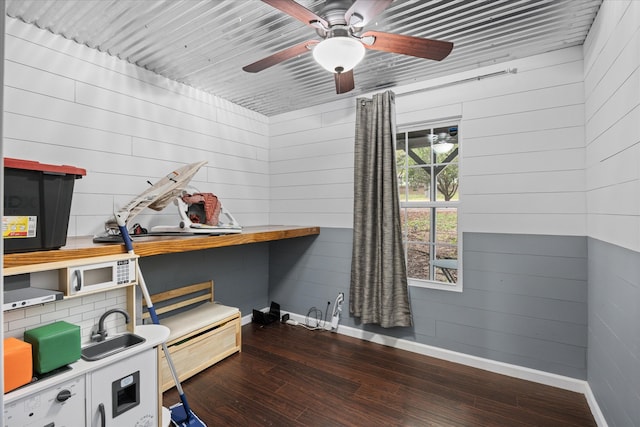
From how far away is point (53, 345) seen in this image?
1.43m

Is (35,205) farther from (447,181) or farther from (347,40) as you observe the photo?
(447,181)

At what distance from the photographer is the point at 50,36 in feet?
7.18

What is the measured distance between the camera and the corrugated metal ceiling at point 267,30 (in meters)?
1.95

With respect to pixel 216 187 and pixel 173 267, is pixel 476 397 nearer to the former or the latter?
pixel 173 267

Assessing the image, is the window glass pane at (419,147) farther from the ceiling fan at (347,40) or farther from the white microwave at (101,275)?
the white microwave at (101,275)

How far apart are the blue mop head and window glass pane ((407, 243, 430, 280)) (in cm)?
215

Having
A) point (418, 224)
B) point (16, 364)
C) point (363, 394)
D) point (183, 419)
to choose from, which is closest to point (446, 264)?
point (418, 224)

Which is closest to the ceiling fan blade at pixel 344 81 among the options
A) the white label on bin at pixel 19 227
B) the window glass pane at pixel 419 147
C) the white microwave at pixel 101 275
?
the window glass pane at pixel 419 147

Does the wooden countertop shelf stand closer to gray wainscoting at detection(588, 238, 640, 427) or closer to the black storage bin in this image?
the black storage bin

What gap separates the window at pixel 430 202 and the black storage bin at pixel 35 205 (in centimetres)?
261

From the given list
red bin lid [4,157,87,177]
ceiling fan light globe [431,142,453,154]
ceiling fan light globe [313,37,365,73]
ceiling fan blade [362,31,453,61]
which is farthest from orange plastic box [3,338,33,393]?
ceiling fan light globe [431,142,453,154]

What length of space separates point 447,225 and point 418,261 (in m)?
0.47

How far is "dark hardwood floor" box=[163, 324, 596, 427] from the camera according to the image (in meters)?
2.05

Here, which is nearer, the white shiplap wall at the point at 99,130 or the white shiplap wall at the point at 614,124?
the white shiplap wall at the point at 614,124
